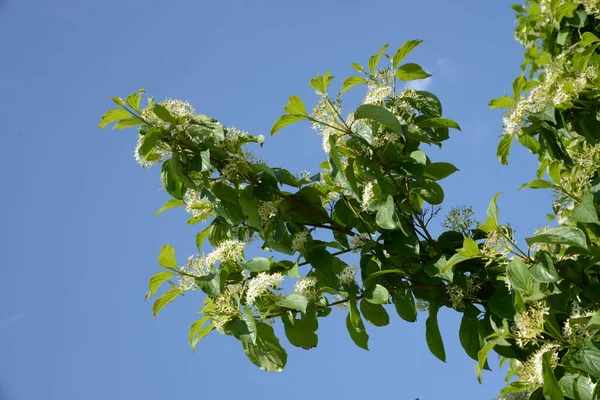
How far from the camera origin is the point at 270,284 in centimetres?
228

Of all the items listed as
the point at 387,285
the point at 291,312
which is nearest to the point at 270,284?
the point at 291,312

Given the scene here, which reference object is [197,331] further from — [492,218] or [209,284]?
[492,218]

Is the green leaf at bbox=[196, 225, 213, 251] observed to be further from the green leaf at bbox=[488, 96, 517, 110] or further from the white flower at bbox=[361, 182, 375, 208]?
the green leaf at bbox=[488, 96, 517, 110]

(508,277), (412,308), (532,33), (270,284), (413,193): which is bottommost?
(508,277)

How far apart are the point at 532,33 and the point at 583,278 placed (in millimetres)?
3510

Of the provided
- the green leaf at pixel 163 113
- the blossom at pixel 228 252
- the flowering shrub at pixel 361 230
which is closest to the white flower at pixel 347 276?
the flowering shrub at pixel 361 230

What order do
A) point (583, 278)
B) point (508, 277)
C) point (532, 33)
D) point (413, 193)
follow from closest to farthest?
point (508, 277) → point (583, 278) → point (413, 193) → point (532, 33)

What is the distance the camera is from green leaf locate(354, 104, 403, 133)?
82.3 inches

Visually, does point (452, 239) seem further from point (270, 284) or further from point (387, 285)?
point (270, 284)

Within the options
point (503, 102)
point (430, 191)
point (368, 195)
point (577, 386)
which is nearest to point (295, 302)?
point (368, 195)

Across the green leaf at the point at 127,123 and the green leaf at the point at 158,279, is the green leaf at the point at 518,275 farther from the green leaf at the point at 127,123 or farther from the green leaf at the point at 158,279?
the green leaf at the point at 127,123

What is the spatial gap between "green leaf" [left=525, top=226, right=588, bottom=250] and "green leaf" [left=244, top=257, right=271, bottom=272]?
3.15 feet

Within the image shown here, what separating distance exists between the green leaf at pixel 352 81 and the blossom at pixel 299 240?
0.57 m

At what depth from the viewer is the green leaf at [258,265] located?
92.9 inches
